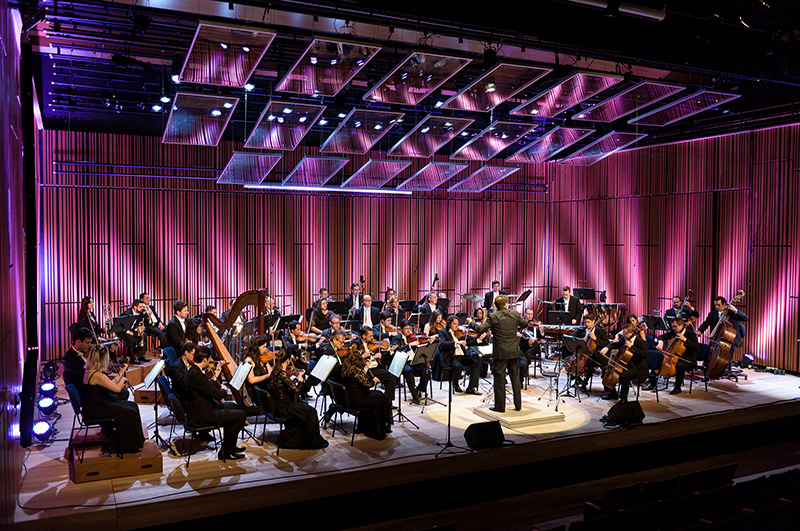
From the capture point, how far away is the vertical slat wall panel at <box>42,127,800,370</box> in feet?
39.8

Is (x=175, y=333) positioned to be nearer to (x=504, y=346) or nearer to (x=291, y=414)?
(x=291, y=414)

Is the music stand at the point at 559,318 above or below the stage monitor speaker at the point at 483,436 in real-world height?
above

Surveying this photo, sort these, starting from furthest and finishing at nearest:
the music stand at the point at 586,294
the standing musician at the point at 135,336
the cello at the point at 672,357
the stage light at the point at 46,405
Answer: the music stand at the point at 586,294, the standing musician at the point at 135,336, the cello at the point at 672,357, the stage light at the point at 46,405

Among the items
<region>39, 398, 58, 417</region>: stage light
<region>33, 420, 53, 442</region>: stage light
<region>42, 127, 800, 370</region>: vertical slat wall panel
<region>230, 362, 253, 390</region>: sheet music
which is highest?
<region>42, 127, 800, 370</region>: vertical slat wall panel

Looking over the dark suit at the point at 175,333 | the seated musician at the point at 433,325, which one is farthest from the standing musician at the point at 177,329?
the seated musician at the point at 433,325

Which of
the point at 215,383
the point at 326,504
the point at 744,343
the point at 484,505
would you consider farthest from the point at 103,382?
the point at 744,343

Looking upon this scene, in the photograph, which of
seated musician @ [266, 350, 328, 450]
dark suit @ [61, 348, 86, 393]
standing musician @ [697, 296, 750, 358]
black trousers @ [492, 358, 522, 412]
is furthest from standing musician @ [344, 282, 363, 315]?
standing musician @ [697, 296, 750, 358]

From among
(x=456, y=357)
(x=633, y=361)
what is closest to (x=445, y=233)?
(x=456, y=357)

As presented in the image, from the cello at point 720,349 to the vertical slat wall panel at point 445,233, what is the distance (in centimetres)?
214

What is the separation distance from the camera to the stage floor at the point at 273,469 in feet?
18.1

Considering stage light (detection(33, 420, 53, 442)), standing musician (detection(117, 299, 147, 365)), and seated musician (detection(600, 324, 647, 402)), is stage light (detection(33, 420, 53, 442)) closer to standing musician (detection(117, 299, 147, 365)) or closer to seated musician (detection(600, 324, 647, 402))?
standing musician (detection(117, 299, 147, 365))

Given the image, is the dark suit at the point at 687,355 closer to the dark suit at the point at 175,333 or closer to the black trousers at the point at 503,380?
the black trousers at the point at 503,380

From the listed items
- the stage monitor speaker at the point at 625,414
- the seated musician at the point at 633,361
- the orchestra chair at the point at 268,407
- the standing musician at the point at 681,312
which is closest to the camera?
the orchestra chair at the point at 268,407

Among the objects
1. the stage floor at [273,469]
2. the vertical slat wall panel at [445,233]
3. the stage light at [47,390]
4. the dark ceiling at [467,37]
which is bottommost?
the stage floor at [273,469]
